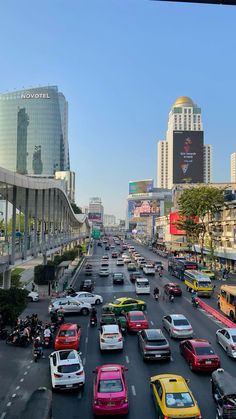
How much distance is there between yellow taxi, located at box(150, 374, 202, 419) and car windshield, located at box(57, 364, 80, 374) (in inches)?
144

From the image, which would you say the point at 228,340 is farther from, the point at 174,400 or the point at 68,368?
the point at 174,400

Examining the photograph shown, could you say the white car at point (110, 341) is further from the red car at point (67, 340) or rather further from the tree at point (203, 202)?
the tree at point (203, 202)

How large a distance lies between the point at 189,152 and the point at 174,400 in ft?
527

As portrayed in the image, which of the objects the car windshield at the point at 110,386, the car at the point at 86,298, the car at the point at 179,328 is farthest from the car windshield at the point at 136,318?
the car windshield at the point at 110,386

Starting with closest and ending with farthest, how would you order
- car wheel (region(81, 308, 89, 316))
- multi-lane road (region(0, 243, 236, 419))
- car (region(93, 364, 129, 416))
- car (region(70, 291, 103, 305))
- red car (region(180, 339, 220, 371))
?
1. car (region(93, 364, 129, 416))
2. multi-lane road (region(0, 243, 236, 419))
3. red car (region(180, 339, 220, 371))
4. car wheel (region(81, 308, 89, 316))
5. car (region(70, 291, 103, 305))

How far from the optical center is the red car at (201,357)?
17.9 metres

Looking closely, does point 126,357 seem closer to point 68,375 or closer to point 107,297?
point 68,375

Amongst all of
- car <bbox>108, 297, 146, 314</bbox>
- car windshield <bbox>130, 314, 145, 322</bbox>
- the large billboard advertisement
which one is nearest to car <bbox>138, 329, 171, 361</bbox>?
car windshield <bbox>130, 314, 145, 322</bbox>

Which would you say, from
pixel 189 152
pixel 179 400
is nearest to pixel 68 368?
pixel 179 400

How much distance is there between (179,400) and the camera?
12.7m

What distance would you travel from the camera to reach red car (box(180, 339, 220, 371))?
17938mm

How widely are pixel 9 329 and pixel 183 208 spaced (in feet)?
158

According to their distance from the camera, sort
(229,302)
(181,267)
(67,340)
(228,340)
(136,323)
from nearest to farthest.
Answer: (228,340) → (67,340) → (136,323) → (229,302) → (181,267)

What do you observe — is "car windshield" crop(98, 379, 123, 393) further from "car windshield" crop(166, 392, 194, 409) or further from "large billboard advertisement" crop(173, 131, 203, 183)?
"large billboard advertisement" crop(173, 131, 203, 183)
